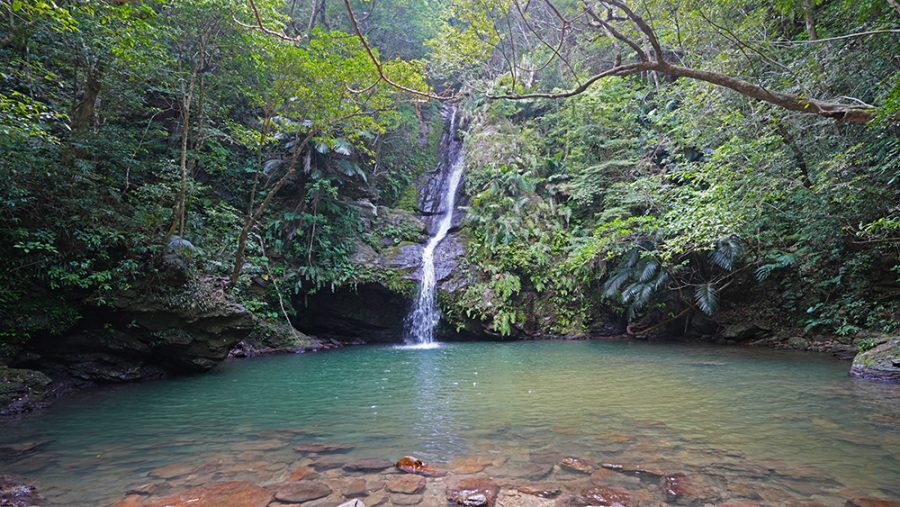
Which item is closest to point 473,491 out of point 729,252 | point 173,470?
point 173,470

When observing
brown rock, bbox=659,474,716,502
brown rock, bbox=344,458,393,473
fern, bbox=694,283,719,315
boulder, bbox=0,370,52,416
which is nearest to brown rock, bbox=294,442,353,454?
brown rock, bbox=344,458,393,473

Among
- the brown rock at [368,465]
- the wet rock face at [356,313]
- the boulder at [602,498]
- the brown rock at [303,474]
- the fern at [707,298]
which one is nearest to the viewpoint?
the boulder at [602,498]

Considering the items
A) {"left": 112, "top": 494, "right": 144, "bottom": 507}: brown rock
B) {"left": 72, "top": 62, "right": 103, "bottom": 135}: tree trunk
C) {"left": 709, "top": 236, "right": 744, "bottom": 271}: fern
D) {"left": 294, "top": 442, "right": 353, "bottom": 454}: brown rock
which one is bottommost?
{"left": 112, "top": 494, "right": 144, "bottom": 507}: brown rock

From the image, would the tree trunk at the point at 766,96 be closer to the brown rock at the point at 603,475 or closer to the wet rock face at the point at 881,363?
the brown rock at the point at 603,475

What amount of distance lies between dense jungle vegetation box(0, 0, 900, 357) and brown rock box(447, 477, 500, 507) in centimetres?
286

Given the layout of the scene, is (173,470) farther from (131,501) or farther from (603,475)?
(603,475)

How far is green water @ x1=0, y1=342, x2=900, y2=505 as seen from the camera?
3.39 meters

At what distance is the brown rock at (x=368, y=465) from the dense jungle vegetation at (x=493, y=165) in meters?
3.06

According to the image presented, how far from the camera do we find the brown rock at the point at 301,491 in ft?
9.90

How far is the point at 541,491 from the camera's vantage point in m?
3.04

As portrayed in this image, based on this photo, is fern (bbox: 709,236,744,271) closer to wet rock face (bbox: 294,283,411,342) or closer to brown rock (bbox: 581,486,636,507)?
wet rock face (bbox: 294,283,411,342)

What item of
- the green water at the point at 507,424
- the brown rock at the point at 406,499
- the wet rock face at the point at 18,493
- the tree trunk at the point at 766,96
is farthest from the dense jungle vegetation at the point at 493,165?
the wet rock face at the point at 18,493

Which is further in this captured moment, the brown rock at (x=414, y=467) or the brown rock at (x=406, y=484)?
the brown rock at (x=414, y=467)

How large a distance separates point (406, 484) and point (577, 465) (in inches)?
55.0
